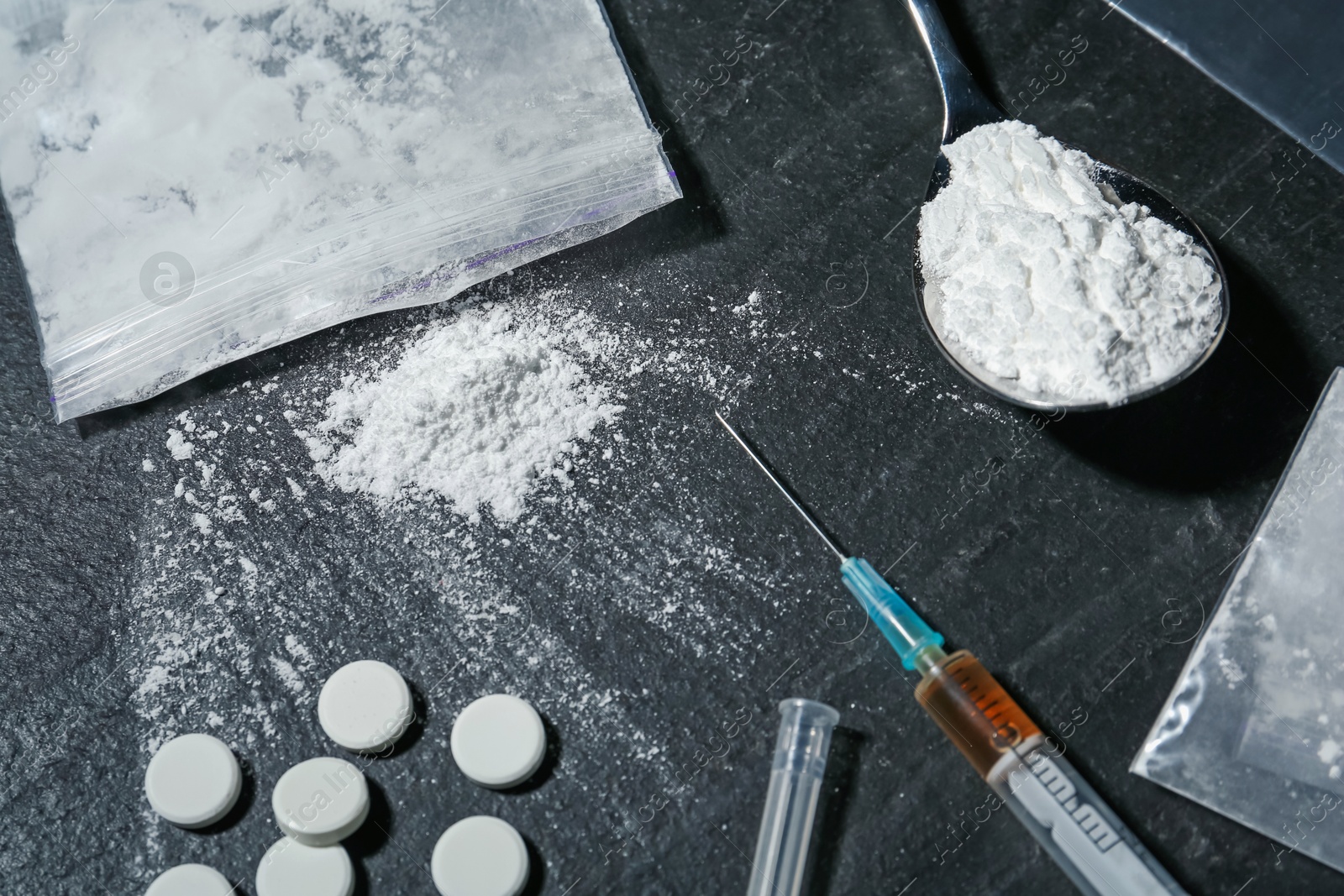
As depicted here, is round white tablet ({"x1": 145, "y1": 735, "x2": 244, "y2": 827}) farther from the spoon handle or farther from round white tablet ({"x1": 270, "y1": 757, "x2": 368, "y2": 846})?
the spoon handle

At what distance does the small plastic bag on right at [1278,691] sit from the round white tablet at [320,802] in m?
0.65

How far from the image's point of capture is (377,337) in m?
0.93

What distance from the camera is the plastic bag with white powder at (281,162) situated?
2.99 ft

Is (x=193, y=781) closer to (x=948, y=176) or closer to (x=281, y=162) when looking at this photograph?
(x=281, y=162)

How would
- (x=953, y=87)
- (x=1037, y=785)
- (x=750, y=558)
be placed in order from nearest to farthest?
1. (x=1037, y=785)
2. (x=750, y=558)
3. (x=953, y=87)

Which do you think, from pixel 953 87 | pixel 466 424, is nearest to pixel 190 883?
pixel 466 424

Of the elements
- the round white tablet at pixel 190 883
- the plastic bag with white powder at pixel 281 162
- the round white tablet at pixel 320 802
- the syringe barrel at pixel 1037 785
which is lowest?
the round white tablet at pixel 190 883

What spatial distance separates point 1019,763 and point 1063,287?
0.39 metres

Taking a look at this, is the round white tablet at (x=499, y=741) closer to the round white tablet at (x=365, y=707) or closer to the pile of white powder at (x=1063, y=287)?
the round white tablet at (x=365, y=707)

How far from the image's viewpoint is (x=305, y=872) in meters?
0.76

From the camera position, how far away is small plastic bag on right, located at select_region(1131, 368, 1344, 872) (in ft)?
2.50

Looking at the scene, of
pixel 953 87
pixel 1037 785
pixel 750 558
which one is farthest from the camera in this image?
pixel 953 87

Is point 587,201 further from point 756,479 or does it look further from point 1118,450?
point 1118,450

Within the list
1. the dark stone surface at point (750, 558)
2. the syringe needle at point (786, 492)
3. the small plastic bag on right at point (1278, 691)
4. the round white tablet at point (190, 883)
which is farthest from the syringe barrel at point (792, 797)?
the round white tablet at point (190, 883)
